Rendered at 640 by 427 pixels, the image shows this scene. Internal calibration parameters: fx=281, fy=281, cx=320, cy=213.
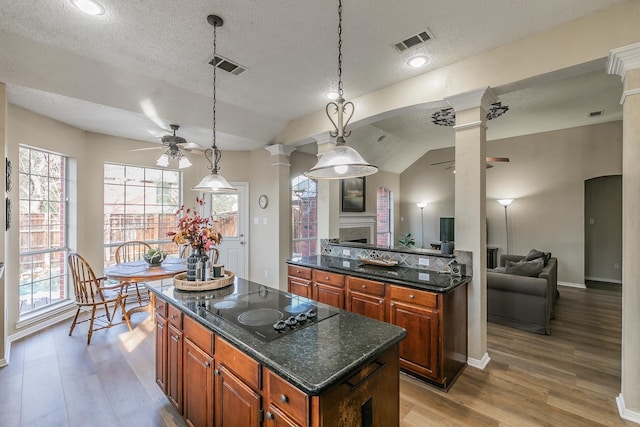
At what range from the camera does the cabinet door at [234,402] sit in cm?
128

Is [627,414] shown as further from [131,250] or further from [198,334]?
[131,250]

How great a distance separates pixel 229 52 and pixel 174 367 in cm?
264

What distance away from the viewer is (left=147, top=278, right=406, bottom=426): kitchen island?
3.59 ft

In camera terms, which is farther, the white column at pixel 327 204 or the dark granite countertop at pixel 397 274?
the white column at pixel 327 204

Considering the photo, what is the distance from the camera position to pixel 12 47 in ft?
7.75

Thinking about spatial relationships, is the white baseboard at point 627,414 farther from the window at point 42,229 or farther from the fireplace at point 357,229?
the window at point 42,229

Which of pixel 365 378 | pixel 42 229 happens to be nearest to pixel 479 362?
pixel 365 378

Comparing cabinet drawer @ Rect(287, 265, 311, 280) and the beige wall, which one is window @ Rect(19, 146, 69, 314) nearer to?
cabinet drawer @ Rect(287, 265, 311, 280)

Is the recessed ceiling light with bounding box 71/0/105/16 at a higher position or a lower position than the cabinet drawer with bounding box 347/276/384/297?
higher

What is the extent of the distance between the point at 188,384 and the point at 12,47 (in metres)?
3.09

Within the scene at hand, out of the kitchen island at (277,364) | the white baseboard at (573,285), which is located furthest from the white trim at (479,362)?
the white baseboard at (573,285)

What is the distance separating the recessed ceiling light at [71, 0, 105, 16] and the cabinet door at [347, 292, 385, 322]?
310 cm

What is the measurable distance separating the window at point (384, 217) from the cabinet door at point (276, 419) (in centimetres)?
677

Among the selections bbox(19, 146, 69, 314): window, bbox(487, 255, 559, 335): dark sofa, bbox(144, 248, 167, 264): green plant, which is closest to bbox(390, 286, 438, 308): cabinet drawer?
bbox(487, 255, 559, 335): dark sofa
